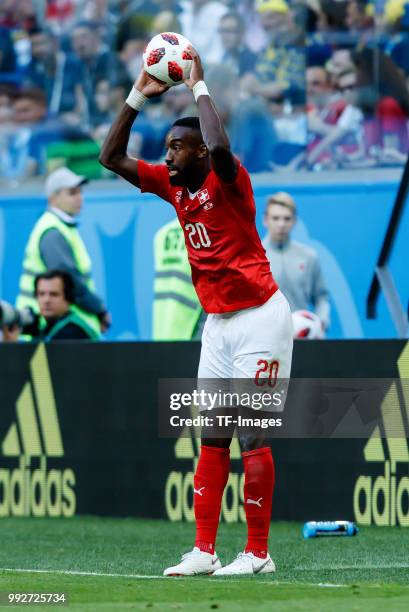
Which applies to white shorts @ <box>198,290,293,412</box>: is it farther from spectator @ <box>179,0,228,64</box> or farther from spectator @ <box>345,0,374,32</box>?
spectator @ <box>179,0,228,64</box>

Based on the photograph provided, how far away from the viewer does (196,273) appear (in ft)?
22.7

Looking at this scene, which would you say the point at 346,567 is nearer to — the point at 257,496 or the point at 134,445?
the point at 257,496

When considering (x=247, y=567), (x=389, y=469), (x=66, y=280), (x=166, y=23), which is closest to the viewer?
(x=247, y=567)

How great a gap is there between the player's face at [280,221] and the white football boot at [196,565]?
503cm

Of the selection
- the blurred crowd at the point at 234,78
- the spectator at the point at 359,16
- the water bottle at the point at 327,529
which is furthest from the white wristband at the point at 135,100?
the spectator at the point at 359,16

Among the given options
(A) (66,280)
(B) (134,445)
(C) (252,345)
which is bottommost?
(B) (134,445)

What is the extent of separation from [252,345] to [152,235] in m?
6.81

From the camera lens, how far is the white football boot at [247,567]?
667 cm

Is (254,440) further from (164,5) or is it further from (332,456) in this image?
(164,5)

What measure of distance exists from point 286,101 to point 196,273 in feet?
20.6

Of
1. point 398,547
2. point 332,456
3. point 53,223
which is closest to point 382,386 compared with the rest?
point 332,456

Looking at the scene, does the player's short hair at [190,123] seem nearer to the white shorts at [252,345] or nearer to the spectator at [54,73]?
the white shorts at [252,345]

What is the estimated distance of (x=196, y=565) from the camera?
22.0 feet

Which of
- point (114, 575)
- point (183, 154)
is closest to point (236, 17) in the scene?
point (183, 154)
